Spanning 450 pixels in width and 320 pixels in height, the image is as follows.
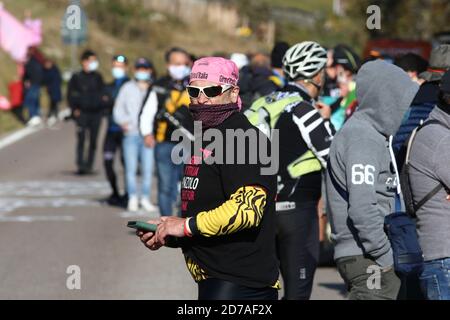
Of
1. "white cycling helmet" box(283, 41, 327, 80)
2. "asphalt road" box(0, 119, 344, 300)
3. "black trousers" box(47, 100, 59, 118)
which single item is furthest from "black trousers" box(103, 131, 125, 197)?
"black trousers" box(47, 100, 59, 118)

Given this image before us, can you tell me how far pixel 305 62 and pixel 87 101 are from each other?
36.7 feet

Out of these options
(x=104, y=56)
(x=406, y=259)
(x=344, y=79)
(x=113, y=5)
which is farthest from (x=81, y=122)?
(x=113, y=5)

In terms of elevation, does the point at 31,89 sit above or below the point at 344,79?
below

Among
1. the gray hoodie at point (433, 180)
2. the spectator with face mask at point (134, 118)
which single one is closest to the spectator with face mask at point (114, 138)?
the spectator with face mask at point (134, 118)

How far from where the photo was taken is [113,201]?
53.3ft

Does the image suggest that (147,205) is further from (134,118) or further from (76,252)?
(76,252)

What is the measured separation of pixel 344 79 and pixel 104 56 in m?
41.8

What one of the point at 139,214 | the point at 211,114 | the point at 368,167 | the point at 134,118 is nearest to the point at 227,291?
the point at 211,114

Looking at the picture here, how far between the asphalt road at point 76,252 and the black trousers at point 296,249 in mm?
2184

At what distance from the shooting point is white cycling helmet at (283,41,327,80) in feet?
26.7

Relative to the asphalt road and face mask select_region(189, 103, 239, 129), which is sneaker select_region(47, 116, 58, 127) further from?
face mask select_region(189, 103, 239, 129)

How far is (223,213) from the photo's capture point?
18.0ft
